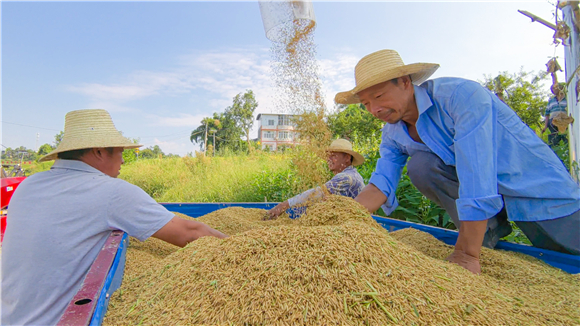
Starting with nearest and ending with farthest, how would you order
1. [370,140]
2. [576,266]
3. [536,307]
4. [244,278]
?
[244,278]
[536,307]
[576,266]
[370,140]

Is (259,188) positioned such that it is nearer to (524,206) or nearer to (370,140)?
(370,140)

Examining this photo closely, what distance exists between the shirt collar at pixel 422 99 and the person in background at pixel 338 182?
2.74ft

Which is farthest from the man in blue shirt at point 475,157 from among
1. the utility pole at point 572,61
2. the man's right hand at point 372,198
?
the utility pole at point 572,61

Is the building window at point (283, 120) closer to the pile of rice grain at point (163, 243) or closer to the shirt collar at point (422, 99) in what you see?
the pile of rice grain at point (163, 243)

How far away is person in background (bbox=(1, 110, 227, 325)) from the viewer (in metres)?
1.31

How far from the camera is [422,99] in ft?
6.25

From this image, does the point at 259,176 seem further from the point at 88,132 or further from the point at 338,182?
the point at 88,132

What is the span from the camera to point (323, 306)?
0.96 meters

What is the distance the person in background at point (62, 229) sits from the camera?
131 centimetres

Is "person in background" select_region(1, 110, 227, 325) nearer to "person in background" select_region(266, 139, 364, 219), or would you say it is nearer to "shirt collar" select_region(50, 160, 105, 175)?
"shirt collar" select_region(50, 160, 105, 175)

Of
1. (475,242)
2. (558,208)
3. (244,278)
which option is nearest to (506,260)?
(475,242)

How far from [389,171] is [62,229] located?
1959mm

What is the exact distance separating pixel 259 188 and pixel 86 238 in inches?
186

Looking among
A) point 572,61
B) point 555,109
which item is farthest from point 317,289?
point 555,109
